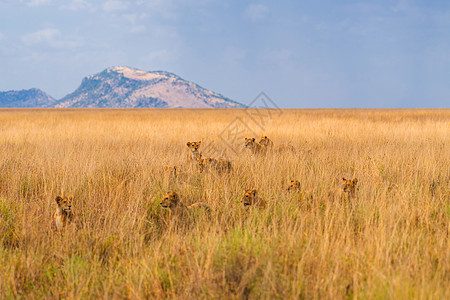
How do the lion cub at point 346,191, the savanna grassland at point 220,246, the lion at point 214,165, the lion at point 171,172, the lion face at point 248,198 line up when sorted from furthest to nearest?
the lion at point 214,165
the lion at point 171,172
the lion cub at point 346,191
the lion face at point 248,198
the savanna grassland at point 220,246

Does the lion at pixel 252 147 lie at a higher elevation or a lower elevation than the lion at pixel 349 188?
higher

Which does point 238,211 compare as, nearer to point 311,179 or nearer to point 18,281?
point 311,179

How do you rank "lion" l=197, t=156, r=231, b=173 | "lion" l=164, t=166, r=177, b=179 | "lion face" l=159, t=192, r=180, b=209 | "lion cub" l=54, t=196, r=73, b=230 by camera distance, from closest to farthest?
1. "lion cub" l=54, t=196, r=73, b=230
2. "lion face" l=159, t=192, r=180, b=209
3. "lion" l=164, t=166, r=177, b=179
4. "lion" l=197, t=156, r=231, b=173

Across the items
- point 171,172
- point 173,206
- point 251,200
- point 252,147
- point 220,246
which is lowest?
point 220,246

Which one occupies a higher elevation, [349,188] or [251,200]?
[349,188]

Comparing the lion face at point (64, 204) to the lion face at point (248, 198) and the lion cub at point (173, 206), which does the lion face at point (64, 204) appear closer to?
the lion cub at point (173, 206)

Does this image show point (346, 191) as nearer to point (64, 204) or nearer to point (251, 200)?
point (251, 200)

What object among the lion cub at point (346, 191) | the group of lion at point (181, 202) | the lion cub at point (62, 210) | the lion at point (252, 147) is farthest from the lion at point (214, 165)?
the lion cub at point (62, 210)

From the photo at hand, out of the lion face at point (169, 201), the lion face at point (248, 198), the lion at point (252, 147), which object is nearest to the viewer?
the lion face at point (169, 201)

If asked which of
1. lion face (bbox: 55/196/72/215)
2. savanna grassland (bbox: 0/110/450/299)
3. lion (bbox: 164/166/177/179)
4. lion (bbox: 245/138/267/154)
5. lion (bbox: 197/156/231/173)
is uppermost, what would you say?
lion (bbox: 245/138/267/154)

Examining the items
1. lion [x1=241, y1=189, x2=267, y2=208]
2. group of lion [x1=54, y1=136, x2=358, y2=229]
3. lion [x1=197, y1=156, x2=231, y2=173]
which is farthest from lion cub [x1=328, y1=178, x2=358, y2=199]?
lion [x1=197, y1=156, x2=231, y2=173]

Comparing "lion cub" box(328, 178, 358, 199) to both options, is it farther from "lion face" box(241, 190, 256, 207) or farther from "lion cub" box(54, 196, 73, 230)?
"lion cub" box(54, 196, 73, 230)

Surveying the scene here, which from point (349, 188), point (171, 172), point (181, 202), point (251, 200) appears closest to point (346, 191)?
point (349, 188)

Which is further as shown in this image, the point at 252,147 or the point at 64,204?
the point at 252,147
